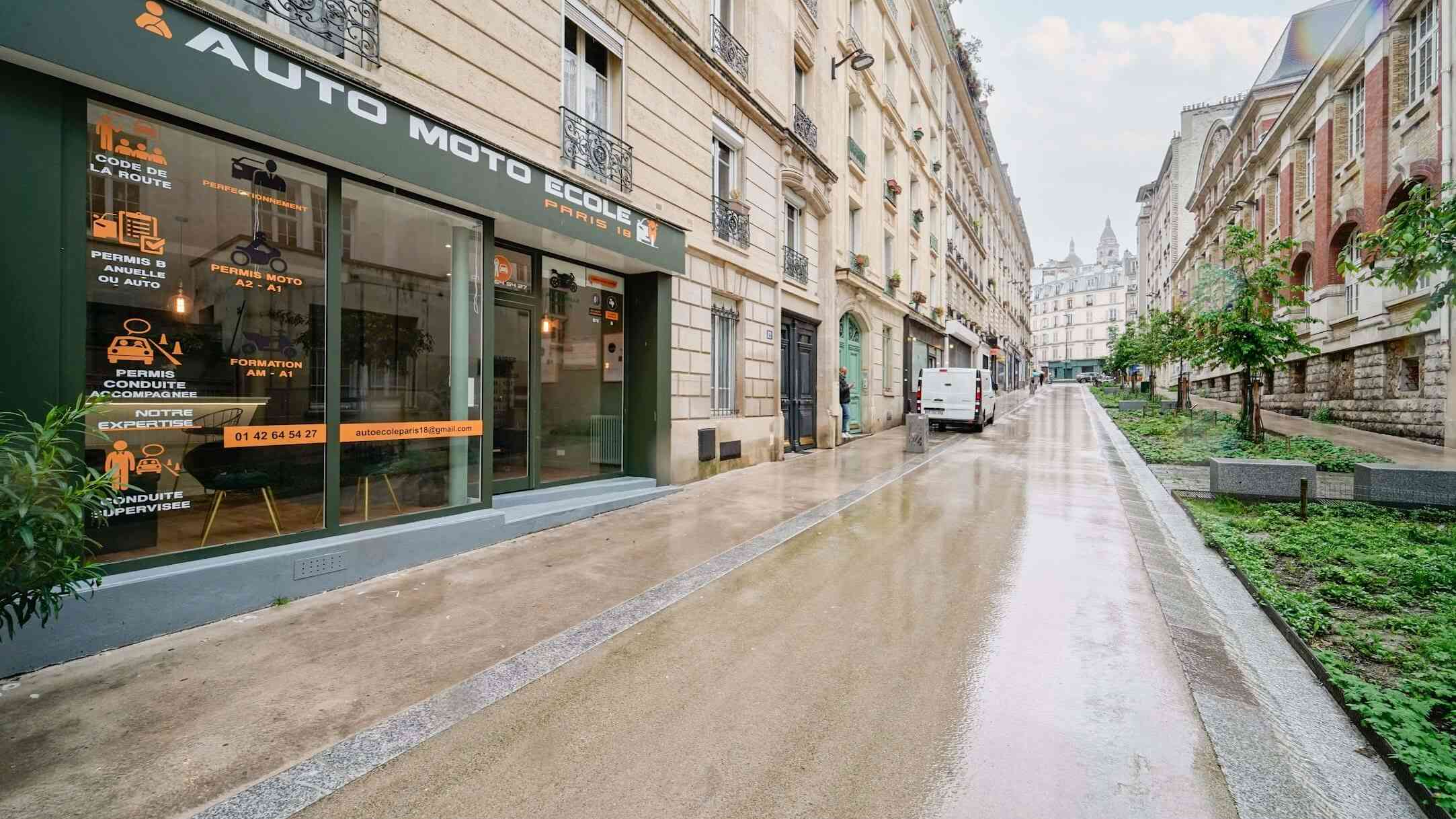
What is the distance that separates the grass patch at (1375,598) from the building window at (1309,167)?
1866cm

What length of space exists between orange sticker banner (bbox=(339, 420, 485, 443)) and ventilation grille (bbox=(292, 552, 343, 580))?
103cm

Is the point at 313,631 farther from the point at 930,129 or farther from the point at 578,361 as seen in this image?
the point at 930,129

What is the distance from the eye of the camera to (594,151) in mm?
7629

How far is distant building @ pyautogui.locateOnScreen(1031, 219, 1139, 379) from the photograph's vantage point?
90938mm

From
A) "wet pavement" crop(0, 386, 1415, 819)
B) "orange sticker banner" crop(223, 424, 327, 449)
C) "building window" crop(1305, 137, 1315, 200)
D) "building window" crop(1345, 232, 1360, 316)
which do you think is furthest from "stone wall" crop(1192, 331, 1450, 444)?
"orange sticker banner" crop(223, 424, 327, 449)

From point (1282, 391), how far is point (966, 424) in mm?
11769

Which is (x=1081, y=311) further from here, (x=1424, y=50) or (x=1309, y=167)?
(x=1424, y=50)

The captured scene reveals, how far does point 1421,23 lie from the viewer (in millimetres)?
13008

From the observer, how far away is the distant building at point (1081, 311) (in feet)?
298

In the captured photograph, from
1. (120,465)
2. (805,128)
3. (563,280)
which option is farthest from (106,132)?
(805,128)

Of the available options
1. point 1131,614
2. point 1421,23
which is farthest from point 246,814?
point 1421,23

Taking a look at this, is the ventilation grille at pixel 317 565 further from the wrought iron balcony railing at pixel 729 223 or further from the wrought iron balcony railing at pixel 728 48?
the wrought iron balcony railing at pixel 728 48

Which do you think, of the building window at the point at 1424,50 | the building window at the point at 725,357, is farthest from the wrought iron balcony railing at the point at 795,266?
the building window at the point at 1424,50

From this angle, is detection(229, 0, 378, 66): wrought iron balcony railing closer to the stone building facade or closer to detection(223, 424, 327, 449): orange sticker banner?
detection(223, 424, 327, 449): orange sticker banner
